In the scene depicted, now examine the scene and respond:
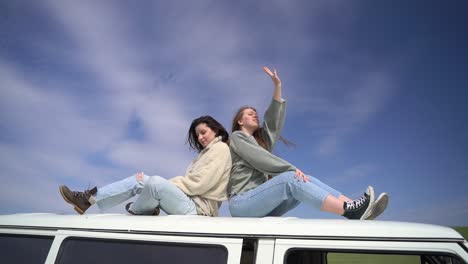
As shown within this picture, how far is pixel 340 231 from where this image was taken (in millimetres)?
2348

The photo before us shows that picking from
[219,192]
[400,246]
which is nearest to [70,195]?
[219,192]

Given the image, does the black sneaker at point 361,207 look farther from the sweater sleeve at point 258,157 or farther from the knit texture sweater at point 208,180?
the knit texture sweater at point 208,180

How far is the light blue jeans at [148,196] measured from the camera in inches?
139

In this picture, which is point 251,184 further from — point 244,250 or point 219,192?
point 244,250

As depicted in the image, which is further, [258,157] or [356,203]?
[258,157]

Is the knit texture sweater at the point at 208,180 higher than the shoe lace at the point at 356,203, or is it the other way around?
the knit texture sweater at the point at 208,180

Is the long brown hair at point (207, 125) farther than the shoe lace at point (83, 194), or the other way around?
the long brown hair at point (207, 125)

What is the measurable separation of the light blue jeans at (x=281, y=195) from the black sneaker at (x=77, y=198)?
1.50 m

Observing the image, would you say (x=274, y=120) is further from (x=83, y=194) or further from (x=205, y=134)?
(x=83, y=194)

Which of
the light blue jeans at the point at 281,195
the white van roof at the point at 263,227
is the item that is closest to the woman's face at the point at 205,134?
the light blue jeans at the point at 281,195

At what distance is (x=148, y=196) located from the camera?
354cm

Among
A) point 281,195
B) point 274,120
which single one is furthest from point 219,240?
point 274,120

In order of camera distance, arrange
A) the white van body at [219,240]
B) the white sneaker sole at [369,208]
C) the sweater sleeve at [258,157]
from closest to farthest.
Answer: the white van body at [219,240], the white sneaker sole at [369,208], the sweater sleeve at [258,157]

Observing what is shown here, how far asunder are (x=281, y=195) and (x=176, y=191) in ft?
3.33
